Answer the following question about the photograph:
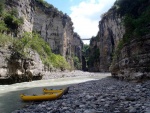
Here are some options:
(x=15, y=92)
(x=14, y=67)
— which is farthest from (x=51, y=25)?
(x=15, y=92)

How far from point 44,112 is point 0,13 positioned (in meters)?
30.4

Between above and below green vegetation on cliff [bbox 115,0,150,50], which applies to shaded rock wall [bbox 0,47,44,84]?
below

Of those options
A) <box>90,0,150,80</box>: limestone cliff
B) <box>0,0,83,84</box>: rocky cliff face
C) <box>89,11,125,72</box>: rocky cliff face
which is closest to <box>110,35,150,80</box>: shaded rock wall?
<box>90,0,150,80</box>: limestone cliff

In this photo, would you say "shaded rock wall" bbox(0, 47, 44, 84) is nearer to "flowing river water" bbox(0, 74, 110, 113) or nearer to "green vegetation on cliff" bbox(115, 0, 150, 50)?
"flowing river water" bbox(0, 74, 110, 113)

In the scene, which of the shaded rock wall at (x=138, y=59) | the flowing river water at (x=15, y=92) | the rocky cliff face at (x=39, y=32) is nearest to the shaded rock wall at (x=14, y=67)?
the rocky cliff face at (x=39, y=32)

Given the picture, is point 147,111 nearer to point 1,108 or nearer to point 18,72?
point 1,108

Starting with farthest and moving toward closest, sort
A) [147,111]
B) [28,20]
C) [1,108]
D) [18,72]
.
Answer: [28,20] → [18,72] → [1,108] → [147,111]

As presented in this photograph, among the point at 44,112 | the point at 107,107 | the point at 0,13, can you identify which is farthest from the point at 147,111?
the point at 0,13

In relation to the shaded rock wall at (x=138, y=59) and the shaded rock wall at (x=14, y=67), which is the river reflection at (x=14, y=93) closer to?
the shaded rock wall at (x=14, y=67)

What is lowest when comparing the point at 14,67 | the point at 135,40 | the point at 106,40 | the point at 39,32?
the point at 14,67

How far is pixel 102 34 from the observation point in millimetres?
88250

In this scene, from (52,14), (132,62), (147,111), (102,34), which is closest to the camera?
(147,111)

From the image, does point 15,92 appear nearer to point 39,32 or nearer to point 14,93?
point 14,93

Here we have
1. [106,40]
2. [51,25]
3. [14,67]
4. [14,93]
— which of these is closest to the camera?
[14,93]
